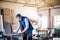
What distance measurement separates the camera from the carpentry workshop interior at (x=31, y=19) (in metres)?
2.35

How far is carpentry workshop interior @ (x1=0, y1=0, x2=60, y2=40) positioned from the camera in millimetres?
2350

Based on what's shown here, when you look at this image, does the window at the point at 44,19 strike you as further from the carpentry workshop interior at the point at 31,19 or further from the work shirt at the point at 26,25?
the work shirt at the point at 26,25

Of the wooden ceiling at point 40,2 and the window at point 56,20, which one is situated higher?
the wooden ceiling at point 40,2

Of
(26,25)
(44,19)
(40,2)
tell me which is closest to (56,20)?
(44,19)

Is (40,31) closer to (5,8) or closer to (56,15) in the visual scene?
(56,15)

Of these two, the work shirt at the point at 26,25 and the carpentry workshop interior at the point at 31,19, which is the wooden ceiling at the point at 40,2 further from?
the work shirt at the point at 26,25

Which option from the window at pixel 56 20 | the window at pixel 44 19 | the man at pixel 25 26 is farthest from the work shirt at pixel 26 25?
the window at pixel 56 20

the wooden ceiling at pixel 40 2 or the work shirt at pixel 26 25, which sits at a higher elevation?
the wooden ceiling at pixel 40 2

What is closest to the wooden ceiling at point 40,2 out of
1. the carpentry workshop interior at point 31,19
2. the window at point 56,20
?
the carpentry workshop interior at point 31,19

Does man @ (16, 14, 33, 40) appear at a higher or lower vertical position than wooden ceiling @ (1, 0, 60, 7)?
lower

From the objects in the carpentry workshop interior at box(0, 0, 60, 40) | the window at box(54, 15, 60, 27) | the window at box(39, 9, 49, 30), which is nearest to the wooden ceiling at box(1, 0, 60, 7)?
the carpentry workshop interior at box(0, 0, 60, 40)

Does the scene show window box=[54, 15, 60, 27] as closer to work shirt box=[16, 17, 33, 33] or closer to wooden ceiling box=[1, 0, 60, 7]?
wooden ceiling box=[1, 0, 60, 7]

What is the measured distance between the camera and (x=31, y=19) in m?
2.38

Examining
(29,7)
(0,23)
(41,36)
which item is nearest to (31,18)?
(29,7)
